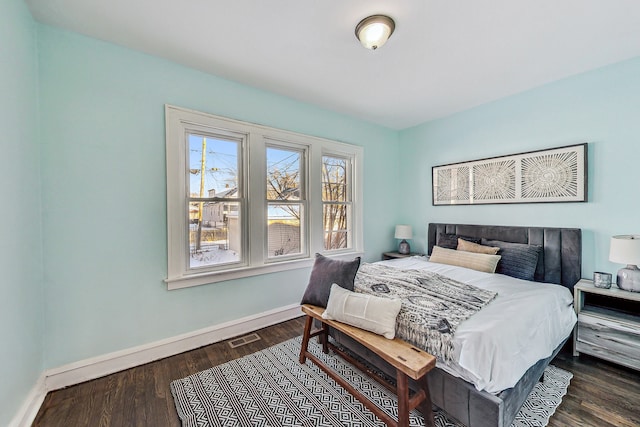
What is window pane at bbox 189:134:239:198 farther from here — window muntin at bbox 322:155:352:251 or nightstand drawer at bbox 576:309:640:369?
nightstand drawer at bbox 576:309:640:369

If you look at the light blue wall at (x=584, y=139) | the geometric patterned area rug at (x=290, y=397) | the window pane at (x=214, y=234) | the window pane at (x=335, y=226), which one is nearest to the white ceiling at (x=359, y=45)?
the light blue wall at (x=584, y=139)

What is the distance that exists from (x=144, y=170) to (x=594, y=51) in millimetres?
4029

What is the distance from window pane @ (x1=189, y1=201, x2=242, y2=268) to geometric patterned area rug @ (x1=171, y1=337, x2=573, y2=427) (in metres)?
1.00

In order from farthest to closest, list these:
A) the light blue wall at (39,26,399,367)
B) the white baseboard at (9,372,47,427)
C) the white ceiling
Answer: the light blue wall at (39,26,399,367) → the white ceiling → the white baseboard at (9,372,47,427)

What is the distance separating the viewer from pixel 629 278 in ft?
6.80

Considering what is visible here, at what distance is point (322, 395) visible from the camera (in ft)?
5.78

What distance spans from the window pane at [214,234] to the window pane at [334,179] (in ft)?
4.20

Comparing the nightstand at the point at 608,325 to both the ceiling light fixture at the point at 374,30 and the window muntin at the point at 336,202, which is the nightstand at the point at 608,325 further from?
the ceiling light fixture at the point at 374,30

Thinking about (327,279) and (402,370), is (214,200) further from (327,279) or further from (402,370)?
(402,370)

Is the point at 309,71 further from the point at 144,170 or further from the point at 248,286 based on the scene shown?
the point at 248,286

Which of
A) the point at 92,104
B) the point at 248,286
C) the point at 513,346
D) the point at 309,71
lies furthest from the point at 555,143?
the point at 92,104

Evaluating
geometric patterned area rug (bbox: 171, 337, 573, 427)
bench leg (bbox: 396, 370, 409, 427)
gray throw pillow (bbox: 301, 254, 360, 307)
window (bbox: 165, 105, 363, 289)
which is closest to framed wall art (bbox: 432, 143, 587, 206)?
window (bbox: 165, 105, 363, 289)

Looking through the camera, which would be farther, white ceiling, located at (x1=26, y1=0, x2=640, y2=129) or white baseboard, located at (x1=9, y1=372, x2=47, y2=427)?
white ceiling, located at (x1=26, y1=0, x2=640, y2=129)

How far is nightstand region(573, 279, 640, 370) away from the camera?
1958mm
